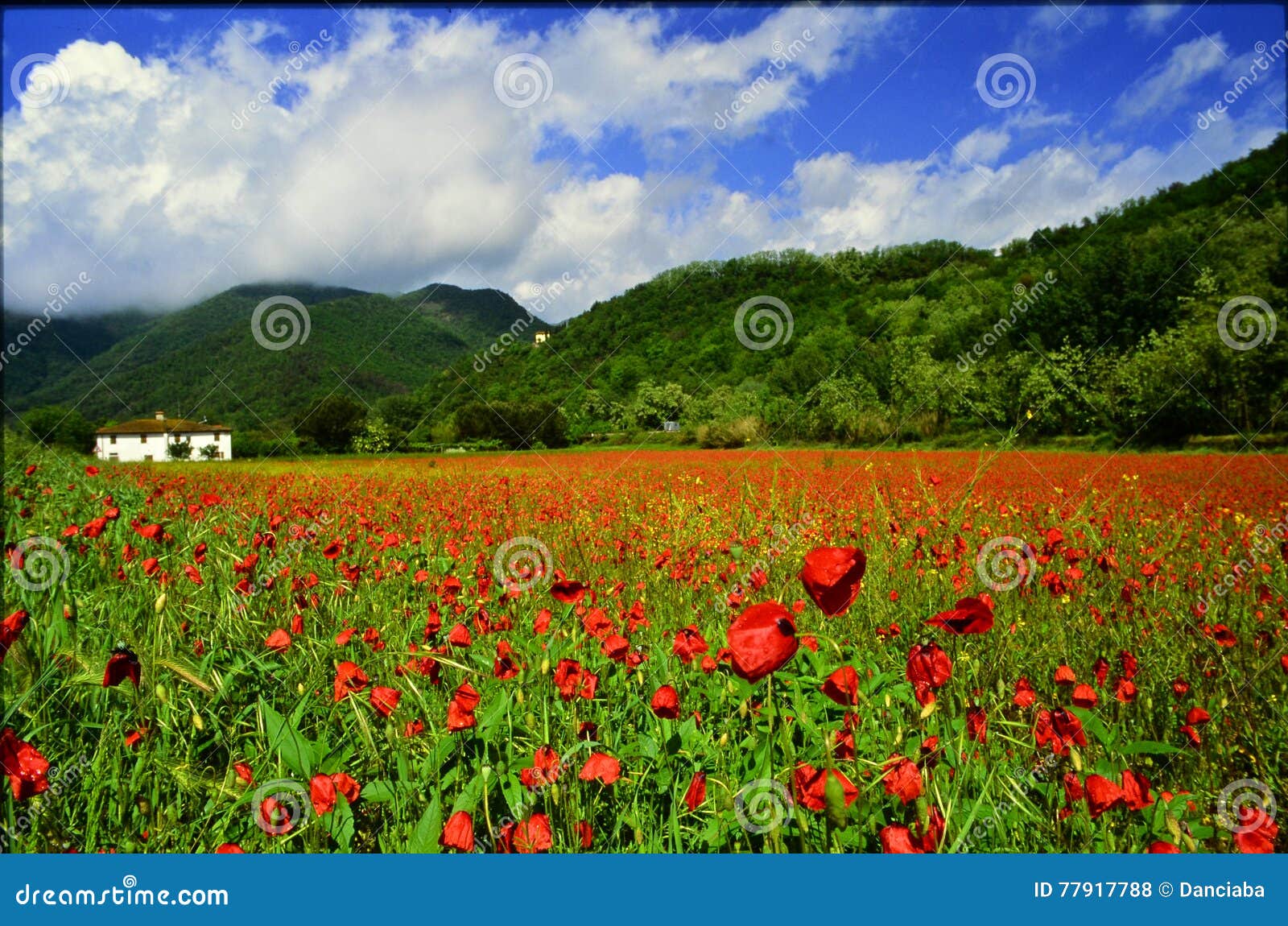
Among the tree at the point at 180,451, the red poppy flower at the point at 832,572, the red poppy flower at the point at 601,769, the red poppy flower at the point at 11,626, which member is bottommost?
the red poppy flower at the point at 601,769

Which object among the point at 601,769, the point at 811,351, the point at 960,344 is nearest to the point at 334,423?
the point at 811,351

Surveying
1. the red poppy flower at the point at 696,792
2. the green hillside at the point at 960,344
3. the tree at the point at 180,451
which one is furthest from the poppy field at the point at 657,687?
the tree at the point at 180,451

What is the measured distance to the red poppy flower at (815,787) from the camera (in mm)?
786

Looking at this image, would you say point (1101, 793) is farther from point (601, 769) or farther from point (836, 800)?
point (601, 769)

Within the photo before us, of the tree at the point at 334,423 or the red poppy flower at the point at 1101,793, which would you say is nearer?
the red poppy flower at the point at 1101,793

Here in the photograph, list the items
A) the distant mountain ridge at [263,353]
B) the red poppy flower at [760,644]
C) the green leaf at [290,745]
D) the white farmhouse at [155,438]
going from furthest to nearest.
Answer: the white farmhouse at [155,438]
the distant mountain ridge at [263,353]
the green leaf at [290,745]
the red poppy flower at [760,644]

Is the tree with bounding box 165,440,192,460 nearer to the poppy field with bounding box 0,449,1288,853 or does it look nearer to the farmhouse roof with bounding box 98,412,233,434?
the farmhouse roof with bounding box 98,412,233,434

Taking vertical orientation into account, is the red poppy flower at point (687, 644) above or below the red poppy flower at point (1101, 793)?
above

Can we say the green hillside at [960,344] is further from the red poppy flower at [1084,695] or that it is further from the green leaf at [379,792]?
the green leaf at [379,792]

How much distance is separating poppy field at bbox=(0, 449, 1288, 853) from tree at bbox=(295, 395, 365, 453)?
6.33 m

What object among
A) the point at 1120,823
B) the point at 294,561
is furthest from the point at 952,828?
the point at 294,561

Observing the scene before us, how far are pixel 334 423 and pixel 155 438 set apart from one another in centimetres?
2672

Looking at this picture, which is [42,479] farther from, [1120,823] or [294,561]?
[1120,823]

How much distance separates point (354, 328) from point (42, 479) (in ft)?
18.6
